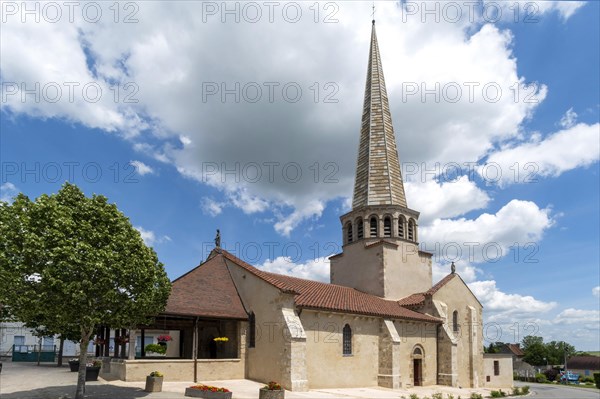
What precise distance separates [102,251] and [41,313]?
310cm

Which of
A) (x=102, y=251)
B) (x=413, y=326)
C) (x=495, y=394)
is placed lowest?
(x=495, y=394)

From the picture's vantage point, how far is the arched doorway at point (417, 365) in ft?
97.2

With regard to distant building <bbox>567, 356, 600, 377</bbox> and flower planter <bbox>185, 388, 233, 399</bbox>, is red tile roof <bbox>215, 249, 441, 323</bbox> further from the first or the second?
distant building <bbox>567, 356, 600, 377</bbox>

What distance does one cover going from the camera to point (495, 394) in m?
29.4

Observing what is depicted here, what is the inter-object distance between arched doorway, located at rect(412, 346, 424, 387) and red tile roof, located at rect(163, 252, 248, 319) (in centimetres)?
1269

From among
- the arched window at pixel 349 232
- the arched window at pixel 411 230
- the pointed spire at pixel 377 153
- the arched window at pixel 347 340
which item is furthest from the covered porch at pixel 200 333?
the arched window at pixel 411 230

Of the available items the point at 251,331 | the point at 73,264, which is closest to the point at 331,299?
the point at 251,331

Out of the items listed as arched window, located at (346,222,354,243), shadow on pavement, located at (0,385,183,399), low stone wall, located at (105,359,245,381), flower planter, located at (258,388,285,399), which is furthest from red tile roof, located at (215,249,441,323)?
shadow on pavement, located at (0,385,183,399)

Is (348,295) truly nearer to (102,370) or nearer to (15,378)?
(102,370)

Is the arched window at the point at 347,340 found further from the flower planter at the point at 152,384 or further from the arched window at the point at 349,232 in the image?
the arched window at the point at 349,232

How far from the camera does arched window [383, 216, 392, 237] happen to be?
35.0m

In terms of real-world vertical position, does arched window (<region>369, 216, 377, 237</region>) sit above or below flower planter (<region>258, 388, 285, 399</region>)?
above

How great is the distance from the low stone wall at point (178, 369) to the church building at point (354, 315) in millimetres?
55

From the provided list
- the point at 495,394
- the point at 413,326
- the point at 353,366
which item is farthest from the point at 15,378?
the point at 495,394
